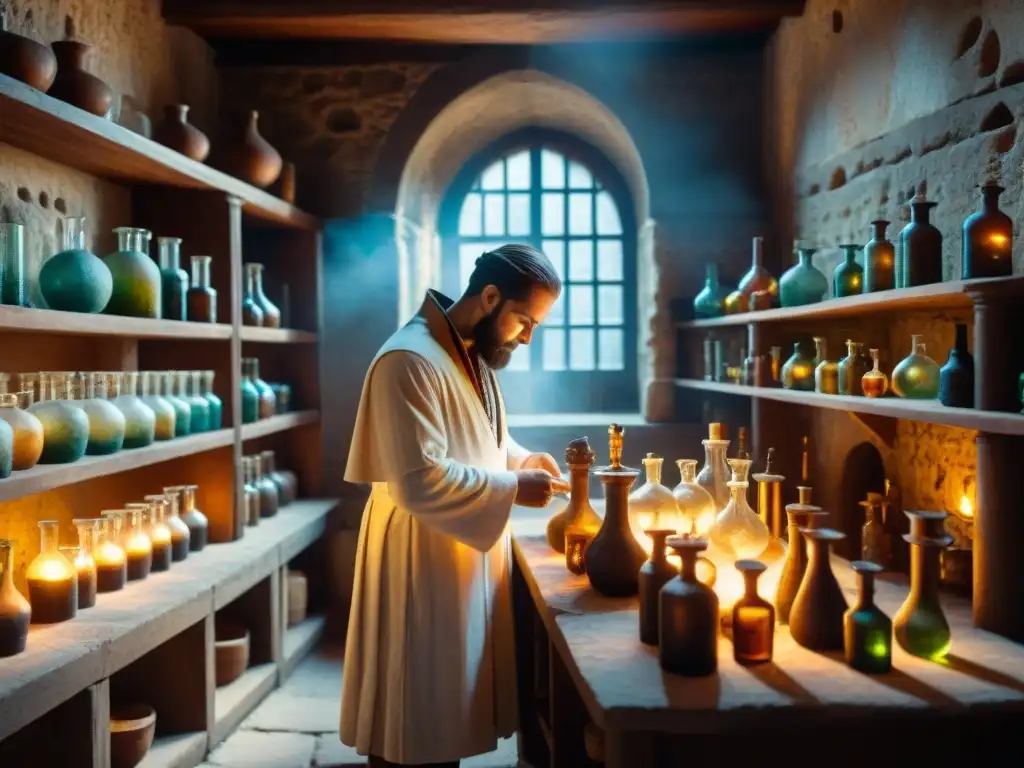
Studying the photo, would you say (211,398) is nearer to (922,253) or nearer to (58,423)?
(58,423)

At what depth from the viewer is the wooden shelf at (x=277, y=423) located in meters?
4.47

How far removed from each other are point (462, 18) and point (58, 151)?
222 cm

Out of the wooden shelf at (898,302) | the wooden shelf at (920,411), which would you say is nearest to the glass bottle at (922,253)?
the wooden shelf at (898,302)

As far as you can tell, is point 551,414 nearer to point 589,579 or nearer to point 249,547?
point 249,547

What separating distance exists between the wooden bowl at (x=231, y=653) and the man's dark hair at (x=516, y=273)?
2213 mm

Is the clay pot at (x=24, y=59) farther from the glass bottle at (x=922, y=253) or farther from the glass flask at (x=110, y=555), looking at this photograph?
the glass bottle at (x=922, y=253)

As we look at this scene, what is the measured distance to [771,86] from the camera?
5.27 meters

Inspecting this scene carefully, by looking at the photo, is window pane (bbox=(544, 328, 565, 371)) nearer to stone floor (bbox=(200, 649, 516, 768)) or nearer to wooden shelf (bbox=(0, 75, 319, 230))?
wooden shelf (bbox=(0, 75, 319, 230))

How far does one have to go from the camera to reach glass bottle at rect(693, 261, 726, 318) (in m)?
5.03

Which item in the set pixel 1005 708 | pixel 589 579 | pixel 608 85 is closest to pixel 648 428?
pixel 608 85

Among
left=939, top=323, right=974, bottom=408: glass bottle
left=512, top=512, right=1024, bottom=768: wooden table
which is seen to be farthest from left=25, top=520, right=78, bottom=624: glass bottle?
left=939, top=323, right=974, bottom=408: glass bottle

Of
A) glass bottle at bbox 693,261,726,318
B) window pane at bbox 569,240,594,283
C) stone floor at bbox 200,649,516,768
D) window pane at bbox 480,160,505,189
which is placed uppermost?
window pane at bbox 480,160,505,189

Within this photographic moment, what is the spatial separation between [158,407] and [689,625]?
8.29ft

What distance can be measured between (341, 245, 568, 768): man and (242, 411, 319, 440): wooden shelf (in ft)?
5.95
